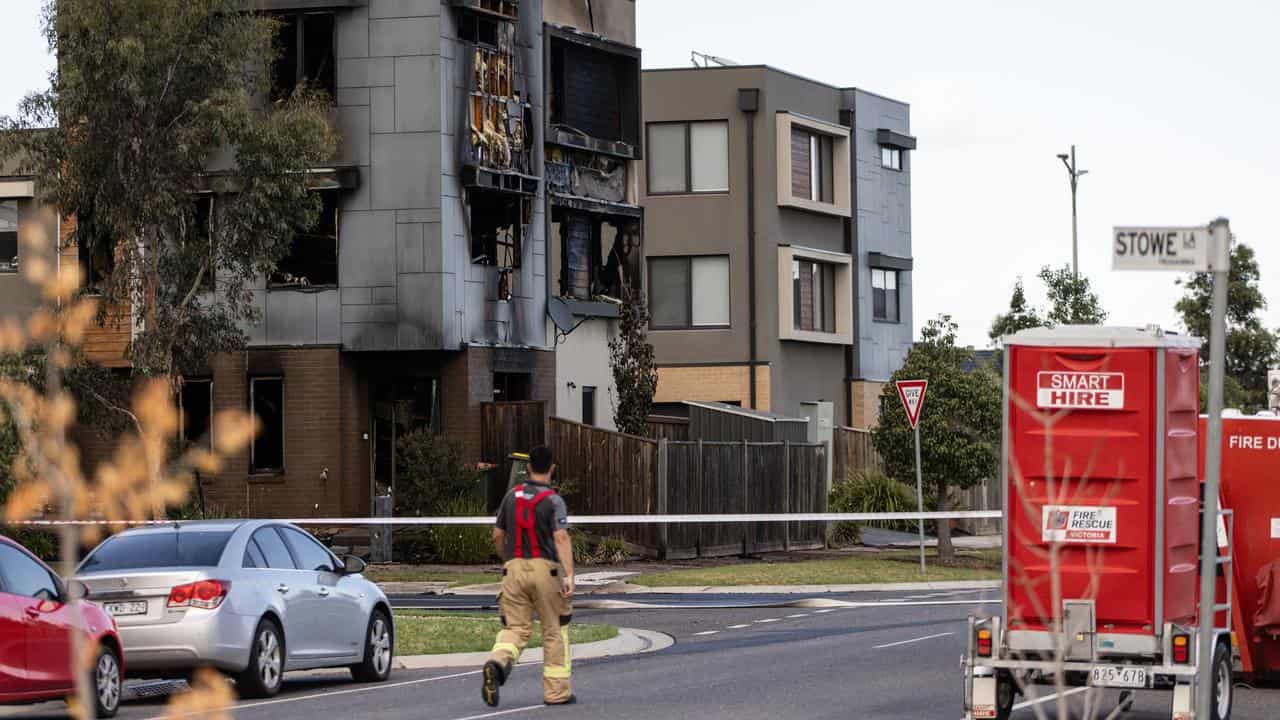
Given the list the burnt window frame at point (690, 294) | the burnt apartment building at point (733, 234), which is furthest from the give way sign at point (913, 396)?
the burnt window frame at point (690, 294)

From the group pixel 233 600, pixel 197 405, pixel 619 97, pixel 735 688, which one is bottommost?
pixel 735 688

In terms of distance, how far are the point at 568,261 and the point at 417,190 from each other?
17.7 ft

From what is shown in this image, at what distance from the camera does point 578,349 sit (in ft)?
126

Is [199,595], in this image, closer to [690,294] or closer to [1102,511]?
[1102,511]

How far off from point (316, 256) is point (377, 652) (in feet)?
56.8

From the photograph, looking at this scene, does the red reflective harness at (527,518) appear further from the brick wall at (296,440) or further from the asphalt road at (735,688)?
the brick wall at (296,440)

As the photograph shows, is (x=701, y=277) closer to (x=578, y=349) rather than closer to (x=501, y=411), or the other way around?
(x=578, y=349)

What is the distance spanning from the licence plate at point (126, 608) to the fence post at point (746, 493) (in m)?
20.9

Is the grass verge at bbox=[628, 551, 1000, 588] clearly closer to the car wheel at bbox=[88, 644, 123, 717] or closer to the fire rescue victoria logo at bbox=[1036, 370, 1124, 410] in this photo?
the car wheel at bbox=[88, 644, 123, 717]

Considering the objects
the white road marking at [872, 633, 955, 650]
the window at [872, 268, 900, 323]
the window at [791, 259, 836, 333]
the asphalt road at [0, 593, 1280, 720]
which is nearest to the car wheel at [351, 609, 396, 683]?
the asphalt road at [0, 593, 1280, 720]

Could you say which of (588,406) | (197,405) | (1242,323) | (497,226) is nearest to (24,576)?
(197,405)

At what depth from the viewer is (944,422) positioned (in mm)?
34125

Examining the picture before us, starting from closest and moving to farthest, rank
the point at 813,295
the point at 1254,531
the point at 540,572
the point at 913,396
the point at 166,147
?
1. the point at 540,572
2. the point at 1254,531
3. the point at 166,147
4. the point at 913,396
5. the point at 813,295

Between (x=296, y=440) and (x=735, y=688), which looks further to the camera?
(x=296, y=440)
